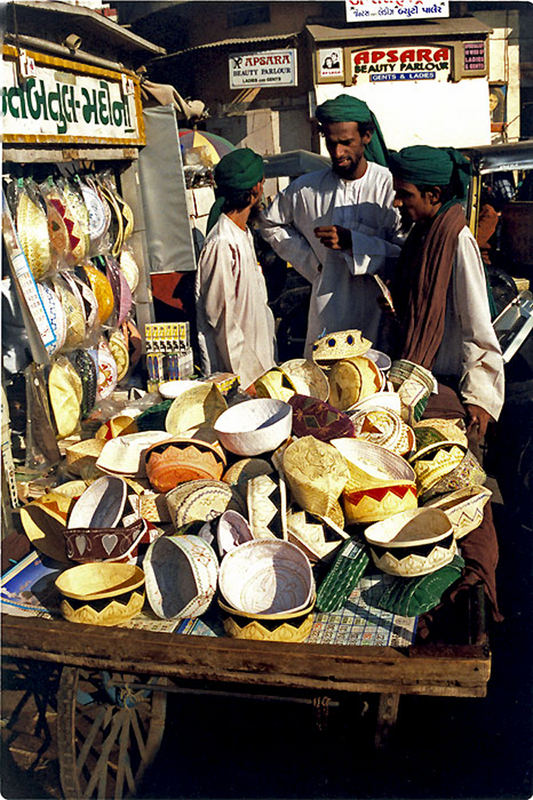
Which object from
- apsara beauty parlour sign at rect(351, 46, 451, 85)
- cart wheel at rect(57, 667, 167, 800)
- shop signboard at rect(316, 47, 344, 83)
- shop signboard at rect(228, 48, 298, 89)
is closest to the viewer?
cart wheel at rect(57, 667, 167, 800)

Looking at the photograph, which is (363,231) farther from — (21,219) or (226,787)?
(226,787)

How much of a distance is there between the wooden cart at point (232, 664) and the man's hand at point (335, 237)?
2.10 m

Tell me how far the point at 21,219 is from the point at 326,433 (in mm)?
1706

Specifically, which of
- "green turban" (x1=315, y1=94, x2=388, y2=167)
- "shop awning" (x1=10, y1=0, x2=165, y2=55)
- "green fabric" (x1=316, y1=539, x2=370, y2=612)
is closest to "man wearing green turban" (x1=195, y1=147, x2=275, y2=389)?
"green turban" (x1=315, y1=94, x2=388, y2=167)

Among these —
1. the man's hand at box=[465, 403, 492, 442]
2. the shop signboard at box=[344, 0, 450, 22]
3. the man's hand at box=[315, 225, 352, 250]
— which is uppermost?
the shop signboard at box=[344, 0, 450, 22]

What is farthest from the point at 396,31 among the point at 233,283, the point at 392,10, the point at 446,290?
the point at 446,290

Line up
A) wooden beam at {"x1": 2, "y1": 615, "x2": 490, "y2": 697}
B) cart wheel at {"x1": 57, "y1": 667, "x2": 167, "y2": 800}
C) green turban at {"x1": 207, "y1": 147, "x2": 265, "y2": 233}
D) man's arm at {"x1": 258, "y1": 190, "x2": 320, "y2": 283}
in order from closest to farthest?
wooden beam at {"x1": 2, "y1": 615, "x2": 490, "y2": 697} < cart wheel at {"x1": 57, "y1": 667, "x2": 167, "y2": 800} < green turban at {"x1": 207, "y1": 147, "x2": 265, "y2": 233} < man's arm at {"x1": 258, "y1": 190, "x2": 320, "y2": 283}

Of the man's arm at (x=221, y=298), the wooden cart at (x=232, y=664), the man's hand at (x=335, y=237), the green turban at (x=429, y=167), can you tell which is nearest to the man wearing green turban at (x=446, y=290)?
the green turban at (x=429, y=167)

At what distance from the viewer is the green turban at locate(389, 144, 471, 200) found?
3117mm

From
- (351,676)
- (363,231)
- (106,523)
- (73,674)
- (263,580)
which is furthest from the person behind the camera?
(363,231)

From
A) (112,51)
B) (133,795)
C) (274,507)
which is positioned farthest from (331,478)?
(112,51)

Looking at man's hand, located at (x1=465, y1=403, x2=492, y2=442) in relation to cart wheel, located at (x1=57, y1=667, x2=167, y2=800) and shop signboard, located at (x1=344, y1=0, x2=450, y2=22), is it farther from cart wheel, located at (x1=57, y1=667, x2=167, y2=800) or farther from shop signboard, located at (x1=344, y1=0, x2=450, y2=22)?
shop signboard, located at (x1=344, y1=0, x2=450, y2=22)

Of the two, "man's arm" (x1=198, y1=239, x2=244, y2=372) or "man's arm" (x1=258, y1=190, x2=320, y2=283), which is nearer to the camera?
"man's arm" (x1=198, y1=239, x2=244, y2=372)

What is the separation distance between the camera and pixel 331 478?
7.35ft
